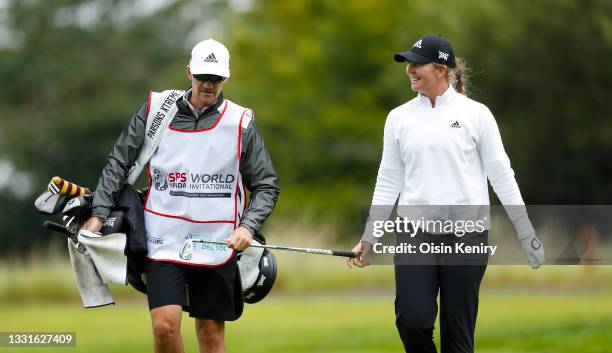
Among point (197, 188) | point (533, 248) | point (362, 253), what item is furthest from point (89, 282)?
point (533, 248)

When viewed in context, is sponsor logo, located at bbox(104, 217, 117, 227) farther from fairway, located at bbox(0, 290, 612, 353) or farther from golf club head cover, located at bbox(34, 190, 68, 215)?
fairway, located at bbox(0, 290, 612, 353)

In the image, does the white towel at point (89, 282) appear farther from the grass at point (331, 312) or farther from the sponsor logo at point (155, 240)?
the grass at point (331, 312)

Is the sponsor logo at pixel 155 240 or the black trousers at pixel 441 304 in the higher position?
the sponsor logo at pixel 155 240

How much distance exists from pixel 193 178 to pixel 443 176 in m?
1.52

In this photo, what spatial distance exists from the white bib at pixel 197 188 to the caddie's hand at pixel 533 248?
180 cm

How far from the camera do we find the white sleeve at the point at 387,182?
7609 millimetres

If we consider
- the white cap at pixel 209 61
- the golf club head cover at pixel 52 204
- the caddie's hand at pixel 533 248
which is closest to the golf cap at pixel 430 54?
the white cap at pixel 209 61

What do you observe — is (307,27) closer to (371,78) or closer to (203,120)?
(371,78)

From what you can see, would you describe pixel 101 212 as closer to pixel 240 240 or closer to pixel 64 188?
pixel 64 188

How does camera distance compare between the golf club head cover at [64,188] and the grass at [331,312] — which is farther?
the grass at [331,312]

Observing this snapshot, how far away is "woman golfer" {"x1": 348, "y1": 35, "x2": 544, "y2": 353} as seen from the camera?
7340 millimetres

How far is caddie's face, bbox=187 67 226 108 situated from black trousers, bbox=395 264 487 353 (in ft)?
5.12

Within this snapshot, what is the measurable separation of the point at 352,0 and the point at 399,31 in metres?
3.74

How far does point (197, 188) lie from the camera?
761cm
